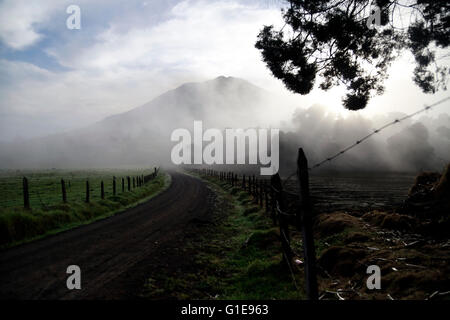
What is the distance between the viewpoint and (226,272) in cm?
755

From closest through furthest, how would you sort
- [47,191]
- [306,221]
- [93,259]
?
[306,221] < [93,259] < [47,191]

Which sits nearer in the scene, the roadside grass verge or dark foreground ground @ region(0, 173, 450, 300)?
dark foreground ground @ region(0, 173, 450, 300)

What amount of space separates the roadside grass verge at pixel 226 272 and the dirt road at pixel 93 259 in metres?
0.67

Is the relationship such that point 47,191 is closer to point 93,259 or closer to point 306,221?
point 93,259

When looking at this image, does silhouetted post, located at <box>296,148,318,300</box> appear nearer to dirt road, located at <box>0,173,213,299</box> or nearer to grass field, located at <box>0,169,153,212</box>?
dirt road, located at <box>0,173,213,299</box>

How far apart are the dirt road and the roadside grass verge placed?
0.67 metres

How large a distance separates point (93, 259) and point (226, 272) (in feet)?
13.2

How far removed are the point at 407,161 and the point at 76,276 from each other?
184 metres

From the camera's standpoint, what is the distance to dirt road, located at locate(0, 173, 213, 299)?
6062 mm

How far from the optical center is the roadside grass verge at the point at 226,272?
6020mm

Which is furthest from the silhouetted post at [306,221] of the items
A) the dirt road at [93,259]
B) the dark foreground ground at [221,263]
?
the dirt road at [93,259]

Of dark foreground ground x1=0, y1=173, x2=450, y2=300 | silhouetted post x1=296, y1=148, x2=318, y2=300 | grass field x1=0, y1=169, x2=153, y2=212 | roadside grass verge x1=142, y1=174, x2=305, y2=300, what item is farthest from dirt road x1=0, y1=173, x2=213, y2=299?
grass field x1=0, y1=169, x2=153, y2=212

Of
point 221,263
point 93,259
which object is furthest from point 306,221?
point 93,259
